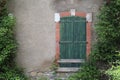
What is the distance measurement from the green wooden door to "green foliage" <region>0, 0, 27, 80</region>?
1.56 metres

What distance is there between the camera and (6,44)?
40.5 feet

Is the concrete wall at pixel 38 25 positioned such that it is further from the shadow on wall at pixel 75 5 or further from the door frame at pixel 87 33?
the door frame at pixel 87 33

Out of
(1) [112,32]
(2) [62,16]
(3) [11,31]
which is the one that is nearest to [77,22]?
(2) [62,16]

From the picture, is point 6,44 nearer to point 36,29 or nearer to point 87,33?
point 36,29

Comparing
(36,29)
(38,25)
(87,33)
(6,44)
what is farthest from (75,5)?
(6,44)

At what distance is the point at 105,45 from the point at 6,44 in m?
3.09

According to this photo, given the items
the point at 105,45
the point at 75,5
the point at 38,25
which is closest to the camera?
the point at 105,45

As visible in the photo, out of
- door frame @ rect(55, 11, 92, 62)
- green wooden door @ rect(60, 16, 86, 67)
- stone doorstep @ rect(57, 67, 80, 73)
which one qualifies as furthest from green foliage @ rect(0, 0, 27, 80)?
green wooden door @ rect(60, 16, 86, 67)

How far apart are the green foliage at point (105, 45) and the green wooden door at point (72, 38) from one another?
511 millimetres

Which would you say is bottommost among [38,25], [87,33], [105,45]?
[105,45]

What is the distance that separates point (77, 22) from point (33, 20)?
4.70 feet

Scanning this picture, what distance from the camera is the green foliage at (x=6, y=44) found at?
40.1ft

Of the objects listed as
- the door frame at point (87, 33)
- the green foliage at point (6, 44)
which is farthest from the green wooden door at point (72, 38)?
the green foliage at point (6, 44)

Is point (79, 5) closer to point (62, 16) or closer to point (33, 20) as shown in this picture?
point (62, 16)
